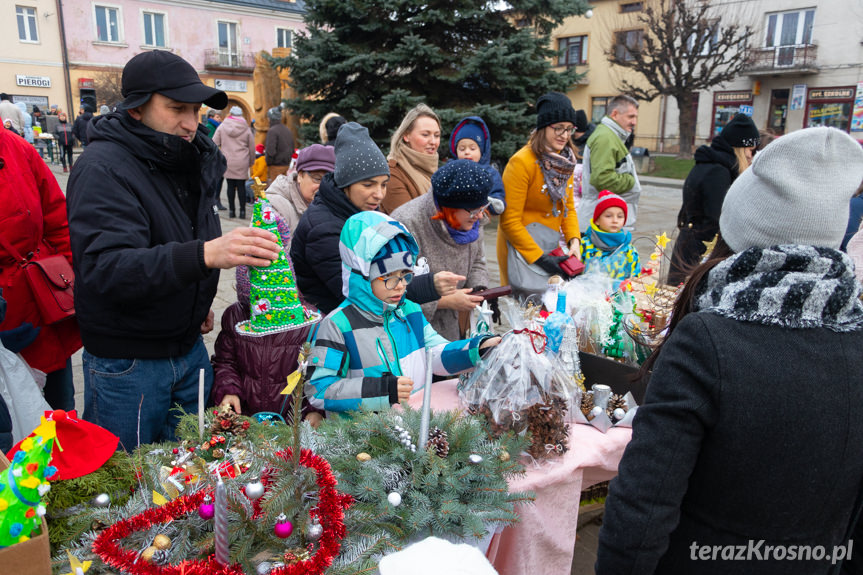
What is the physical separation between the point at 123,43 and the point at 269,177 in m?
27.4

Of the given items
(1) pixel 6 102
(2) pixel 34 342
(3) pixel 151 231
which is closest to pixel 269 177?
(1) pixel 6 102

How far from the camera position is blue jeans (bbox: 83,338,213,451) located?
2143 mm

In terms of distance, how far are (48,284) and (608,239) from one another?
3.30 metres

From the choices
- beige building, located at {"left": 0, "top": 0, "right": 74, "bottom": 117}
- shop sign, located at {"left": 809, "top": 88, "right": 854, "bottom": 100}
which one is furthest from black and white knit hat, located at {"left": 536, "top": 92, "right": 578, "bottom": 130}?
beige building, located at {"left": 0, "top": 0, "right": 74, "bottom": 117}

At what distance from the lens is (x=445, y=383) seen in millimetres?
2557

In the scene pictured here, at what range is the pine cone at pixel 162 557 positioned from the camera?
134 cm

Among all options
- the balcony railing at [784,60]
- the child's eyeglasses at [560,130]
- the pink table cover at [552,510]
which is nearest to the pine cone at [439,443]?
the pink table cover at [552,510]

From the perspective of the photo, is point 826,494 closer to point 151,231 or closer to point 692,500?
point 692,500

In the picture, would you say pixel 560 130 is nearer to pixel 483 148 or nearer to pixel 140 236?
pixel 483 148

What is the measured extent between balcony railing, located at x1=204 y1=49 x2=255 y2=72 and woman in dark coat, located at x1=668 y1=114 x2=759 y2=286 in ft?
109

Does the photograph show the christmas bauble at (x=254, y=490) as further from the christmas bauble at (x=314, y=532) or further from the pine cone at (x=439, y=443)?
the pine cone at (x=439, y=443)

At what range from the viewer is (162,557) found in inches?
53.4

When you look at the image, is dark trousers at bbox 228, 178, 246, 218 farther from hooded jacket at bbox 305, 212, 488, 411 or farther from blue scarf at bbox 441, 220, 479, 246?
hooded jacket at bbox 305, 212, 488, 411

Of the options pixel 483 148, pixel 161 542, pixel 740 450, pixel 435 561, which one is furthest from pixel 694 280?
pixel 483 148
